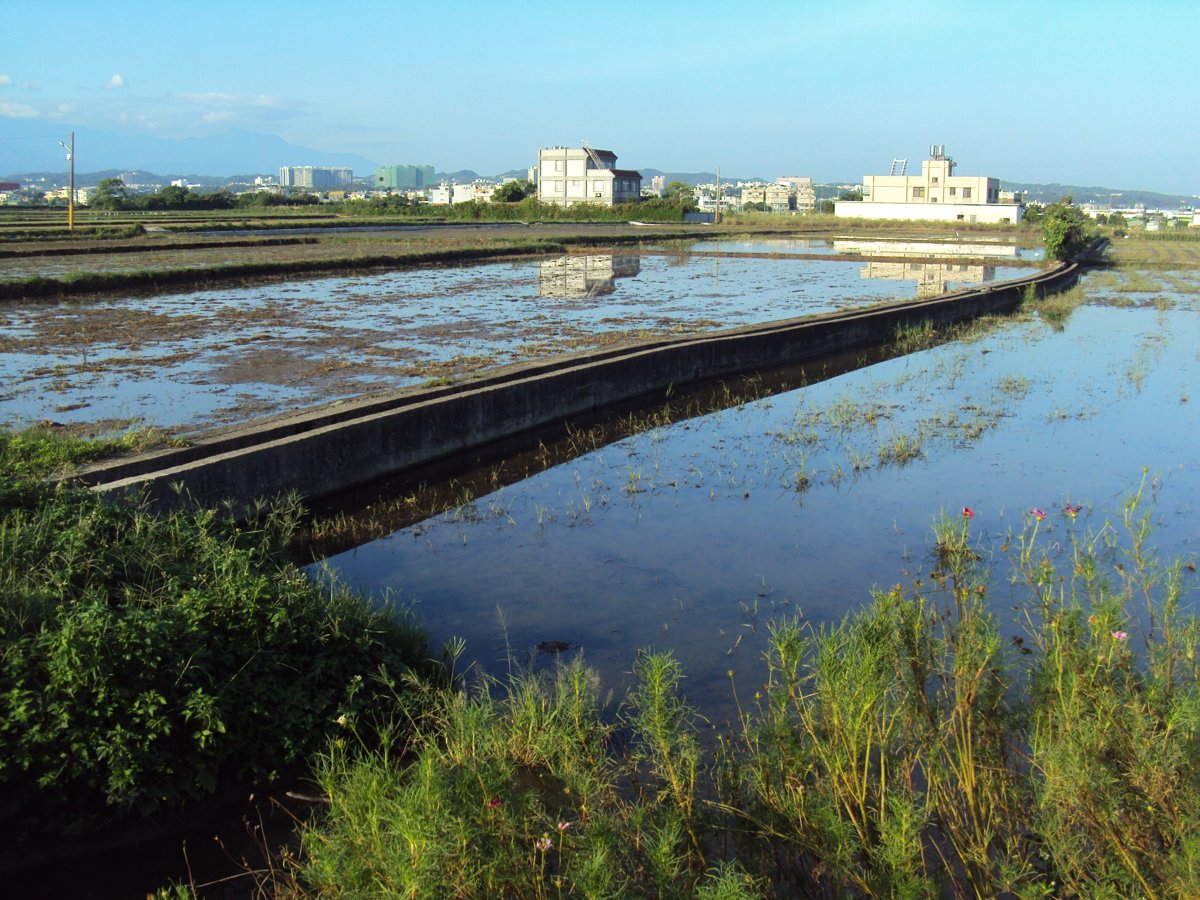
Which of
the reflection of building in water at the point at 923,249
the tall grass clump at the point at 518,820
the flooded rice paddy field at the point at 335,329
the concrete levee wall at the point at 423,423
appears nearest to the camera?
the tall grass clump at the point at 518,820

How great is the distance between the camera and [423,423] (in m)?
7.60

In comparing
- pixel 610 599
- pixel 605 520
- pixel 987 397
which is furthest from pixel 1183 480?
pixel 610 599

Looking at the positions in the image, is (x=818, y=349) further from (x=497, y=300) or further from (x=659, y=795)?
(x=659, y=795)

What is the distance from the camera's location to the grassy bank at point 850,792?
8.33 ft

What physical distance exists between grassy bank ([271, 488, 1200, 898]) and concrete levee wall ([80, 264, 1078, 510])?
2.96 meters

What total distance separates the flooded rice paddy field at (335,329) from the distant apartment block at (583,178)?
47.4 m

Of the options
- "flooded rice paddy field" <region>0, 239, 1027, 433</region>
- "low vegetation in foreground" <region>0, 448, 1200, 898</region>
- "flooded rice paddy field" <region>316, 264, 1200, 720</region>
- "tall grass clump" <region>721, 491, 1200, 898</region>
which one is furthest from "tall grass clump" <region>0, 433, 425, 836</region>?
"flooded rice paddy field" <region>0, 239, 1027, 433</region>

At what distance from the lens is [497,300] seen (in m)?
17.9

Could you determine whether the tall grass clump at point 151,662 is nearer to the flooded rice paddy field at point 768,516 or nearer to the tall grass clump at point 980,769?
the flooded rice paddy field at point 768,516

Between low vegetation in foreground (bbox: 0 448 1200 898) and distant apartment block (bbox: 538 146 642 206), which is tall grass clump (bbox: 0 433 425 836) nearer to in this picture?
low vegetation in foreground (bbox: 0 448 1200 898)

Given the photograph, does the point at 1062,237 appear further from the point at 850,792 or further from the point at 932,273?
the point at 850,792

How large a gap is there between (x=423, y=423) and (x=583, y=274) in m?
16.9

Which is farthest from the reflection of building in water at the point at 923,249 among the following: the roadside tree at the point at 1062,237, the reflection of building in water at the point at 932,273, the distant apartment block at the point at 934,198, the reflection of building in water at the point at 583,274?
the distant apartment block at the point at 934,198

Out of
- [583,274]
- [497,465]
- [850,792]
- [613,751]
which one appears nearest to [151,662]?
[613,751]
